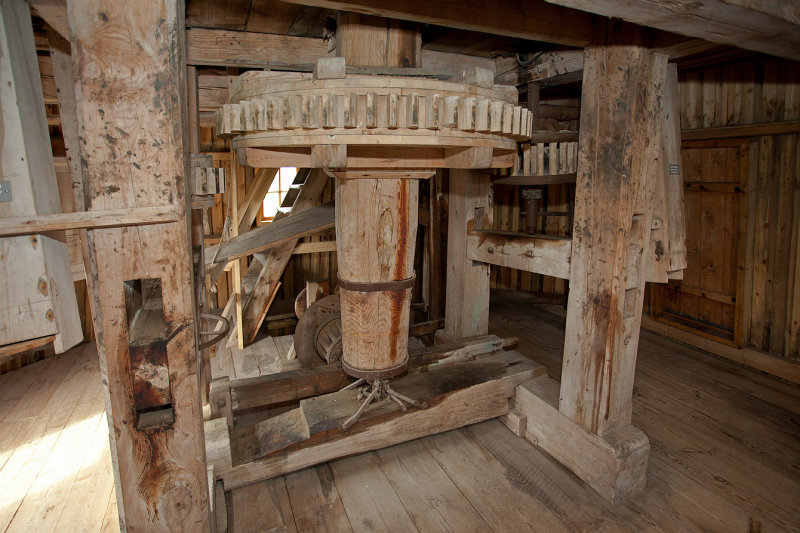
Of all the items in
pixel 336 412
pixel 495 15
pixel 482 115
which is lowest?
pixel 336 412

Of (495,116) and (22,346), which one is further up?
(495,116)

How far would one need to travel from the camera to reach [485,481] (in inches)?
93.4

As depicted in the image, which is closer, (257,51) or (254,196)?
(257,51)

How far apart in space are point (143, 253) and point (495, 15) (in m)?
1.53

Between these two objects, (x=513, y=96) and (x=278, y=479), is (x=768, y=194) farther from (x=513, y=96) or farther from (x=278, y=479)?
(x=278, y=479)

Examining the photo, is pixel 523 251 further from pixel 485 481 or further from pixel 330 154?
pixel 330 154

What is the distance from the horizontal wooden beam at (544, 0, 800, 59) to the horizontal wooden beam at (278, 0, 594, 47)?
396 mm

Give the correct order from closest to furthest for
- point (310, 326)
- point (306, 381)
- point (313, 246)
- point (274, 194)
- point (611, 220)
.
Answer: point (611, 220) → point (306, 381) → point (310, 326) → point (313, 246) → point (274, 194)

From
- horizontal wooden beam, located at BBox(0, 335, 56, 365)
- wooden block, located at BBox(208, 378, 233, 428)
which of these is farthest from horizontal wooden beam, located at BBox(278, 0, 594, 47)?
wooden block, located at BBox(208, 378, 233, 428)

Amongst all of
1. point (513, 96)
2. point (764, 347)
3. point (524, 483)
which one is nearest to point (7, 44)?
point (513, 96)

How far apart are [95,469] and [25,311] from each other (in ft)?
6.03

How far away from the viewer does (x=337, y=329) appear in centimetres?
334

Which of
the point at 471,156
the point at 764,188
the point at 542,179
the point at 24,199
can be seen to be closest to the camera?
the point at 24,199

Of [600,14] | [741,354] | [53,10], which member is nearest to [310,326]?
[53,10]
